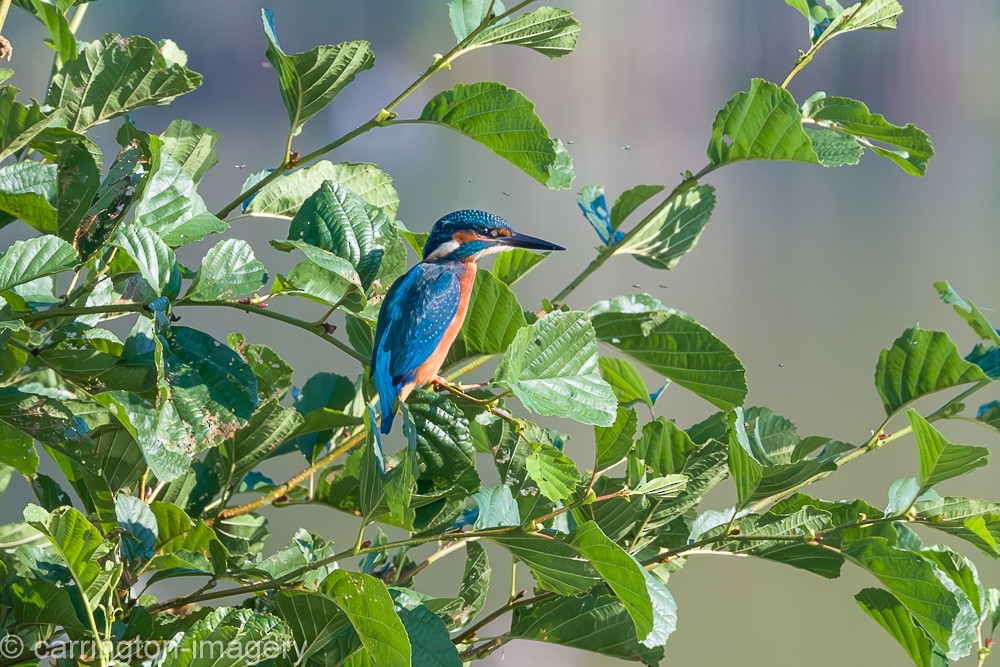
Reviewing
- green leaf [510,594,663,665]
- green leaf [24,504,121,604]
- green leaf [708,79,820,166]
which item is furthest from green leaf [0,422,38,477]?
green leaf [708,79,820,166]

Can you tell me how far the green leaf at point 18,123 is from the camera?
426 millimetres

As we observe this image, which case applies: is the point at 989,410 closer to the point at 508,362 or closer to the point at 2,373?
the point at 508,362

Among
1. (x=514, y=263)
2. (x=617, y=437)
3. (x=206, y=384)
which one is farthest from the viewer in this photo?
(x=514, y=263)

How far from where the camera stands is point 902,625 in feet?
1.64

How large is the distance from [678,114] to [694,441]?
0.74 meters

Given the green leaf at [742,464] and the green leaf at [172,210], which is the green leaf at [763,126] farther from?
the green leaf at [172,210]

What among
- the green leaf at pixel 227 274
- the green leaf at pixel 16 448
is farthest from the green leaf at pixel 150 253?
the green leaf at pixel 16 448

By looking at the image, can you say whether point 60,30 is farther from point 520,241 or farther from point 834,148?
point 834,148

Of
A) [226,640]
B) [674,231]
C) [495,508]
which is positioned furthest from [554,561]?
[674,231]

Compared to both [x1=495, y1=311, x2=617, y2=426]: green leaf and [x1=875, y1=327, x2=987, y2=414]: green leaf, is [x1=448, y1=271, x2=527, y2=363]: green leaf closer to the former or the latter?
[x1=495, y1=311, x2=617, y2=426]: green leaf

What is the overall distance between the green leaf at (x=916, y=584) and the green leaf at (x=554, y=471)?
0.15 m

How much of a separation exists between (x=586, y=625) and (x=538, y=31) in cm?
30

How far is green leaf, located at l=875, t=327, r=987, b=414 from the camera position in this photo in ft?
1.61

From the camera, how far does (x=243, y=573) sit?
44 cm
